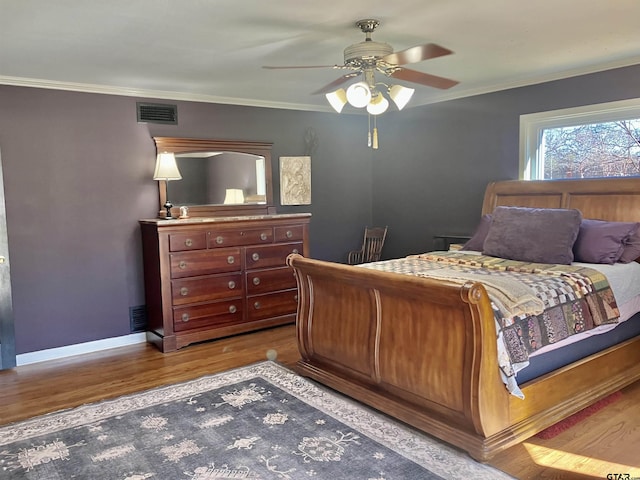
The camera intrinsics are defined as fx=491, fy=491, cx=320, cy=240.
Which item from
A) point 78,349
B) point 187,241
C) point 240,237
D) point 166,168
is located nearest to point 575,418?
point 240,237

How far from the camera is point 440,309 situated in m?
2.46

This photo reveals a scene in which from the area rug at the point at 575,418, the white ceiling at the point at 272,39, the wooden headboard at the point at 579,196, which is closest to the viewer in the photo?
the white ceiling at the point at 272,39

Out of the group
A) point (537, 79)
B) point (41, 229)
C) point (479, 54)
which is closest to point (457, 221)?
point (537, 79)

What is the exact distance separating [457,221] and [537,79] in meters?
1.55

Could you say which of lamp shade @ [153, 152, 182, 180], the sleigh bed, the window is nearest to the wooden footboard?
the sleigh bed

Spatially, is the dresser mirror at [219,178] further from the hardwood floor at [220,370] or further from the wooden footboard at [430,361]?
the wooden footboard at [430,361]

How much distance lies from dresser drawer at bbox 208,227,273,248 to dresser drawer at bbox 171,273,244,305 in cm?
30

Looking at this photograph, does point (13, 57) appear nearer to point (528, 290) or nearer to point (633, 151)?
point (528, 290)

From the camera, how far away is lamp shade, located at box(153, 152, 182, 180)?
4.34 meters

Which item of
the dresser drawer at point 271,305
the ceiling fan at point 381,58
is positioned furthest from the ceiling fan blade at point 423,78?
the dresser drawer at point 271,305

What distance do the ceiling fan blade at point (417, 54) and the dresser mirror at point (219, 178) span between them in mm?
2545

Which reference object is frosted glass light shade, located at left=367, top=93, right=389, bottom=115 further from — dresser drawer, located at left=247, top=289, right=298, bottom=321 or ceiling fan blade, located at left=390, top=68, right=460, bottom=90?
dresser drawer, located at left=247, top=289, right=298, bottom=321

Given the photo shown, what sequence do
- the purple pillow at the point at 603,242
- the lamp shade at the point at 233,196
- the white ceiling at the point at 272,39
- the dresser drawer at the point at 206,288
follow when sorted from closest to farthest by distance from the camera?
the white ceiling at the point at 272,39, the purple pillow at the point at 603,242, the dresser drawer at the point at 206,288, the lamp shade at the point at 233,196

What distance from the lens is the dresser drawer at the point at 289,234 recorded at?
15.6 feet
